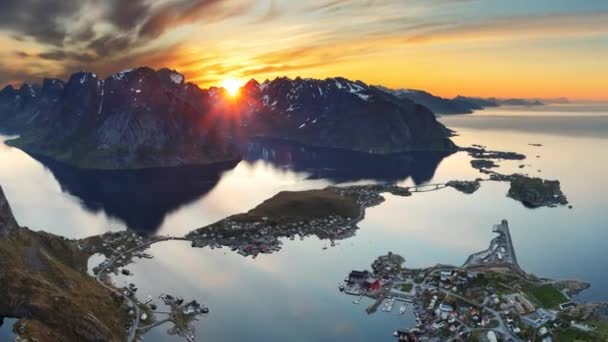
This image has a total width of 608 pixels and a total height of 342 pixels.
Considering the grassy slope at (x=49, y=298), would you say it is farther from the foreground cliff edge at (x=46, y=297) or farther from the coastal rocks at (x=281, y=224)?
the coastal rocks at (x=281, y=224)

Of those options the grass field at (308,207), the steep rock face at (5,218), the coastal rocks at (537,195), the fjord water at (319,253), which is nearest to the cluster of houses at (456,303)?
the fjord water at (319,253)

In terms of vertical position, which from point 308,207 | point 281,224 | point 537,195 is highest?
point 308,207

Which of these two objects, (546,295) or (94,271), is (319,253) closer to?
(546,295)

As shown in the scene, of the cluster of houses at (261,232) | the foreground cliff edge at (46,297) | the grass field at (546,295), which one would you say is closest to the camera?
the foreground cliff edge at (46,297)

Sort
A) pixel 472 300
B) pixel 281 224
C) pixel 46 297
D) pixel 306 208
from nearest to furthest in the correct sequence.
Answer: pixel 46 297, pixel 472 300, pixel 281 224, pixel 306 208

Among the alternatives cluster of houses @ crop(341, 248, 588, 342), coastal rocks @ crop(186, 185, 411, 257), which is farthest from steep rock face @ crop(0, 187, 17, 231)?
cluster of houses @ crop(341, 248, 588, 342)

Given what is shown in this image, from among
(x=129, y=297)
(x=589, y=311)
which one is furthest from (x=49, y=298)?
(x=589, y=311)

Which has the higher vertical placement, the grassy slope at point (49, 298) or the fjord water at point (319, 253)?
the grassy slope at point (49, 298)

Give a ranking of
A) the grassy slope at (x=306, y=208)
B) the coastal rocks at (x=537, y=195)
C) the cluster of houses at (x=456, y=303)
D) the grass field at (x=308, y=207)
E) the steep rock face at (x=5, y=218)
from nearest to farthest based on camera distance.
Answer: the cluster of houses at (x=456, y=303)
the steep rock face at (x=5, y=218)
the grassy slope at (x=306, y=208)
the grass field at (x=308, y=207)
the coastal rocks at (x=537, y=195)

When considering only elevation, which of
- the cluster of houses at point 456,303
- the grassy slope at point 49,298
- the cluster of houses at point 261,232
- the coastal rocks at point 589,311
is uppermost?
the grassy slope at point 49,298

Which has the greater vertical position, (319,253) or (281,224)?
(281,224)
